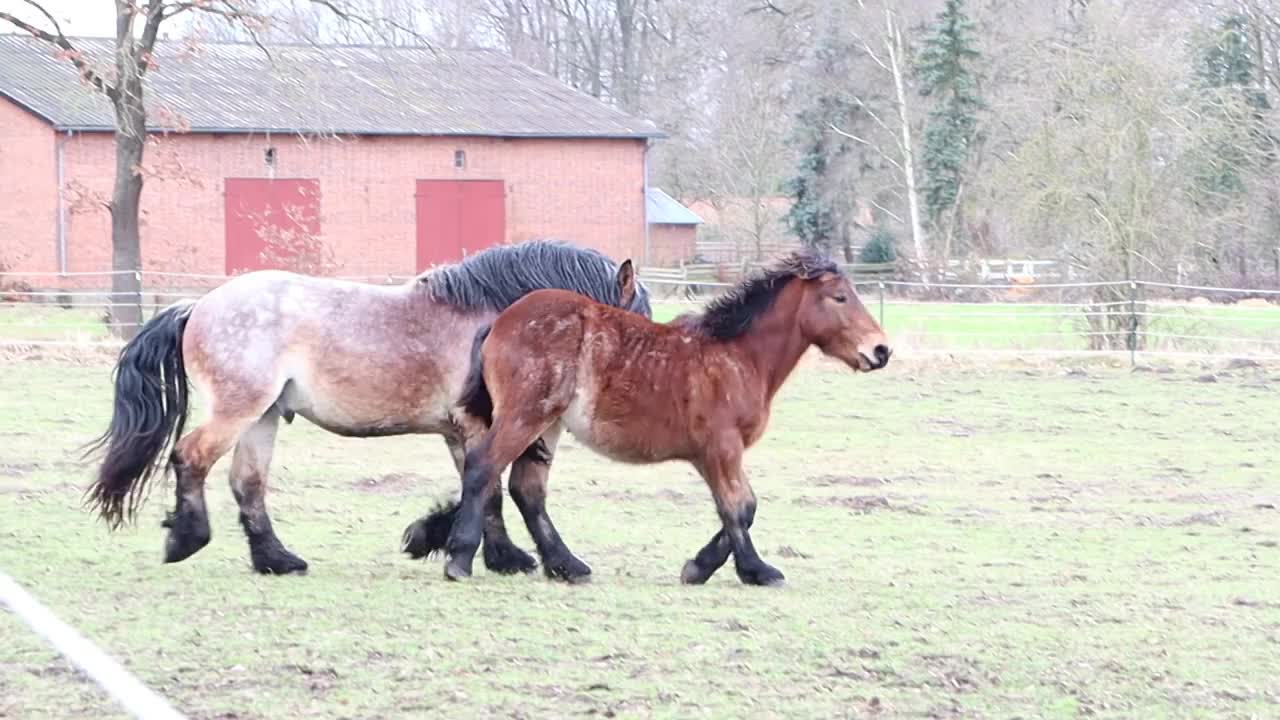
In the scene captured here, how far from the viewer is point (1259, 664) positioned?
586 centimetres

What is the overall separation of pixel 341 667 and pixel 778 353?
10.0 ft

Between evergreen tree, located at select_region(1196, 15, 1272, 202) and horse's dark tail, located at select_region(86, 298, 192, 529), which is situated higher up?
evergreen tree, located at select_region(1196, 15, 1272, 202)

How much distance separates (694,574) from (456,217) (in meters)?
33.9

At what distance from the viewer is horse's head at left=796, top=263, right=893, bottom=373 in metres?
7.96

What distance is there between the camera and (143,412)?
7883 mm

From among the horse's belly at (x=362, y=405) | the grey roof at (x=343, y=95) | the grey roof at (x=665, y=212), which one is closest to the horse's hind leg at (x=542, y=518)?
the horse's belly at (x=362, y=405)

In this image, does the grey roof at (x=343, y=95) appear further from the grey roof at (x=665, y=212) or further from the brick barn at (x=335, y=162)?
the grey roof at (x=665, y=212)

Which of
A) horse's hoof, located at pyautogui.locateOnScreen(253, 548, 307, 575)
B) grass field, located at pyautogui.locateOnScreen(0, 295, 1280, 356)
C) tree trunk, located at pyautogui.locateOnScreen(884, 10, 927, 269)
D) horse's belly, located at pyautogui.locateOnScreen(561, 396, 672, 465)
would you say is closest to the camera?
horse's belly, located at pyautogui.locateOnScreen(561, 396, 672, 465)

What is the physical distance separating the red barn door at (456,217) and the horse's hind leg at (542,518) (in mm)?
32791

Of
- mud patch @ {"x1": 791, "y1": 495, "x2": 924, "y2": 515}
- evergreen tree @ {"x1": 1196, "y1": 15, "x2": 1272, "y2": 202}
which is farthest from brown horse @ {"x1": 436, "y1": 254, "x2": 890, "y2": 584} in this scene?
evergreen tree @ {"x1": 1196, "y1": 15, "x2": 1272, "y2": 202}

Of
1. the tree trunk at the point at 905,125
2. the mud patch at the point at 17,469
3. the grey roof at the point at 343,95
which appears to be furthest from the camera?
the tree trunk at the point at 905,125

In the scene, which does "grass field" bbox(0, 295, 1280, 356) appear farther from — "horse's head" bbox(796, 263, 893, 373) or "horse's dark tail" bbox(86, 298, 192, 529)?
"horse's dark tail" bbox(86, 298, 192, 529)

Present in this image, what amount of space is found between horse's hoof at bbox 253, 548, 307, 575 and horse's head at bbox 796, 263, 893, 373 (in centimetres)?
263

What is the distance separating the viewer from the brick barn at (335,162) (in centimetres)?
3653
